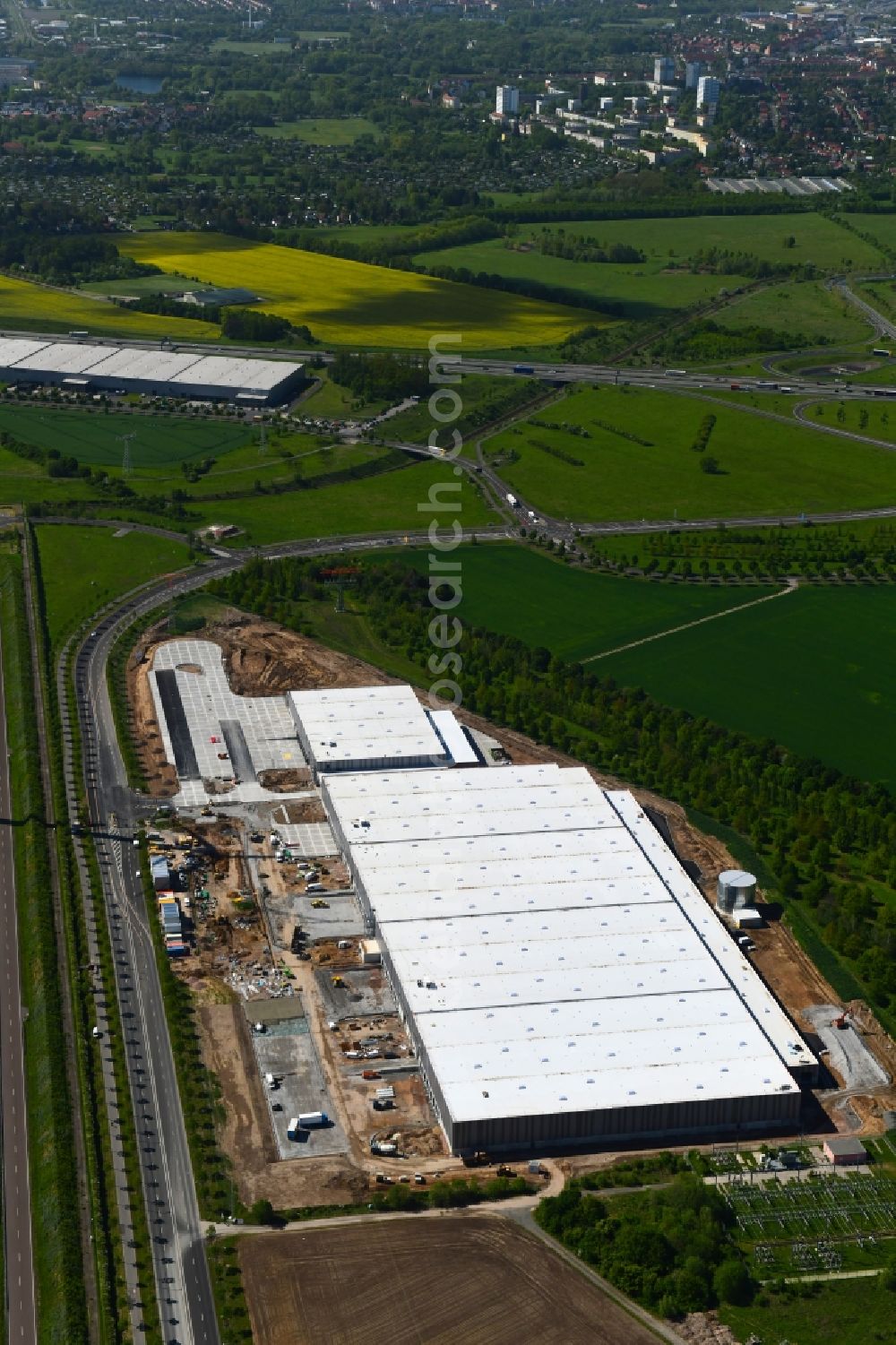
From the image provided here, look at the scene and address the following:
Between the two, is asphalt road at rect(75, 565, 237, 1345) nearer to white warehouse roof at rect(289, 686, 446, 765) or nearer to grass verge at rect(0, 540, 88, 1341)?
grass verge at rect(0, 540, 88, 1341)

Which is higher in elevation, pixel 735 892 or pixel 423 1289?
pixel 735 892

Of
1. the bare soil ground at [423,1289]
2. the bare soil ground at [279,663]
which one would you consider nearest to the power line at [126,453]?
the bare soil ground at [279,663]

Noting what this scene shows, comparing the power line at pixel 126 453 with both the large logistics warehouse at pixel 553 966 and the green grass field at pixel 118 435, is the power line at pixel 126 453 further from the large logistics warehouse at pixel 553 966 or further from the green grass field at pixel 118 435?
the large logistics warehouse at pixel 553 966

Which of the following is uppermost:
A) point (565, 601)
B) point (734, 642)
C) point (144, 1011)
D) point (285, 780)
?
point (565, 601)

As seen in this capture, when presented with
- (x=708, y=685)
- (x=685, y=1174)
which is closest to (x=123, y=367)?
(x=708, y=685)

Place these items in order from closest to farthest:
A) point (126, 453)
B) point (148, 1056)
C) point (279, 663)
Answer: point (148, 1056) < point (279, 663) < point (126, 453)

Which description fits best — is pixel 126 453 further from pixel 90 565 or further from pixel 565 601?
pixel 565 601

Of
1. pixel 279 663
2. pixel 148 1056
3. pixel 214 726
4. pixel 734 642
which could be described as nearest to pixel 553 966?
pixel 148 1056
